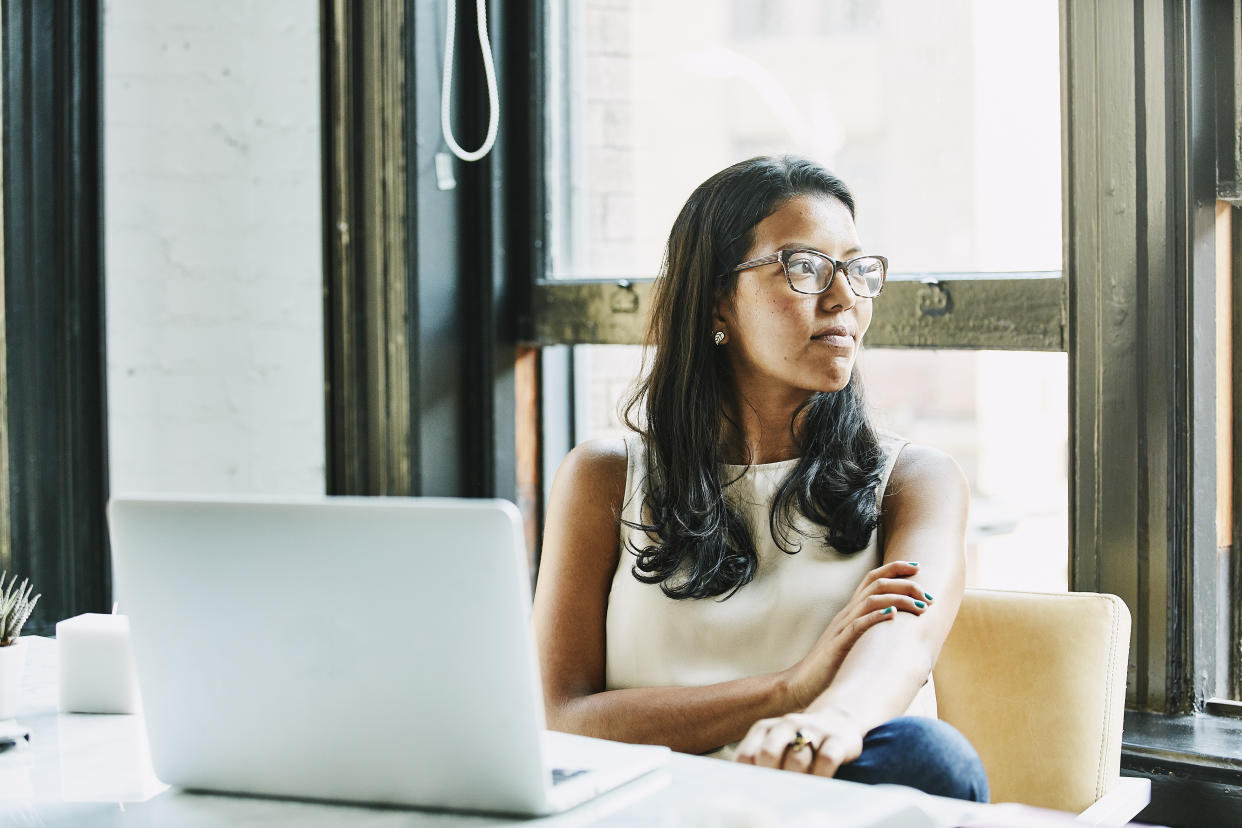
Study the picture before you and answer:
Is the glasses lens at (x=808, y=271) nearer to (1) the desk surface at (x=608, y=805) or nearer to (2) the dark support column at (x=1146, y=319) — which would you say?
(2) the dark support column at (x=1146, y=319)

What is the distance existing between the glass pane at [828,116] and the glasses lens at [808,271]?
1.26ft

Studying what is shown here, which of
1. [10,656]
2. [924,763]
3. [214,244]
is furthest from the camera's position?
[214,244]

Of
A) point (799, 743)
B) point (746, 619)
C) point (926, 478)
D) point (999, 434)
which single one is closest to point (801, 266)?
point (926, 478)

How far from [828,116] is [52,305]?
5.23 ft

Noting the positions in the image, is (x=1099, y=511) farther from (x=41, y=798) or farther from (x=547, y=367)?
(x=41, y=798)

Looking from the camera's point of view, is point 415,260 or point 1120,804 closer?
point 1120,804

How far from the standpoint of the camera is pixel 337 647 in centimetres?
96

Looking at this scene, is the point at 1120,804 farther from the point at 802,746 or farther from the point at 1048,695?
the point at 802,746

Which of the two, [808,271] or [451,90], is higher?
[451,90]

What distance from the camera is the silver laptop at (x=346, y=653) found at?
3.00ft

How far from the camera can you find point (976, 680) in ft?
5.18

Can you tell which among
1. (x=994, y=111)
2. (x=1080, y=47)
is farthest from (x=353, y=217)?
(x=1080, y=47)

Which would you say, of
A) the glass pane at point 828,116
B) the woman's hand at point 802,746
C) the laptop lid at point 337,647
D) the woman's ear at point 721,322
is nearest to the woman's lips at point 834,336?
the woman's ear at point 721,322

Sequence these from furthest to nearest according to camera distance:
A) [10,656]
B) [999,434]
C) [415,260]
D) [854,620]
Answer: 1. [415,260]
2. [999,434]
3. [854,620]
4. [10,656]
